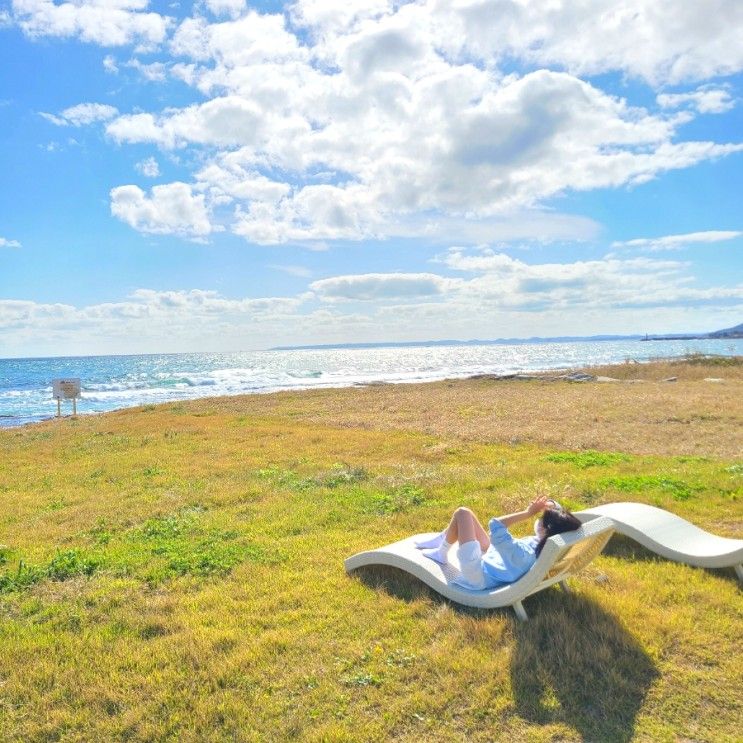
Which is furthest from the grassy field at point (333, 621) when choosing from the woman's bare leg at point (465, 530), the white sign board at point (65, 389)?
the white sign board at point (65, 389)

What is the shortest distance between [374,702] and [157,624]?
2365 mm

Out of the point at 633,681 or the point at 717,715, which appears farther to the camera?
the point at 633,681

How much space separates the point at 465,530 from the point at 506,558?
468 mm

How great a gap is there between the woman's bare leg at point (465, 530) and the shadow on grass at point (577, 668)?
2.10ft

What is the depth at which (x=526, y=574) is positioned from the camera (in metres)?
4.98

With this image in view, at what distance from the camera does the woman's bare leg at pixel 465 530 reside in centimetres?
568

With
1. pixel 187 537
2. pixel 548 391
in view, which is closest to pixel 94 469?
pixel 187 537

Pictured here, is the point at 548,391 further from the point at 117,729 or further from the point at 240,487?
the point at 117,729

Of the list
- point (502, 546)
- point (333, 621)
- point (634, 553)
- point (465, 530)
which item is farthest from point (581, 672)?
point (634, 553)

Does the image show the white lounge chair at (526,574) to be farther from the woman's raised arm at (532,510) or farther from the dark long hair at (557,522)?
the woman's raised arm at (532,510)

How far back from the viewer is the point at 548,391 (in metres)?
32.4

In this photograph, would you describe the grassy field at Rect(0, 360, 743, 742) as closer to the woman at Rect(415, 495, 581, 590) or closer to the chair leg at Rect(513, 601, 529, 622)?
the chair leg at Rect(513, 601, 529, 622)

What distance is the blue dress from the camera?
5.39m

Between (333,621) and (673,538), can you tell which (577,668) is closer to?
(333,621)
